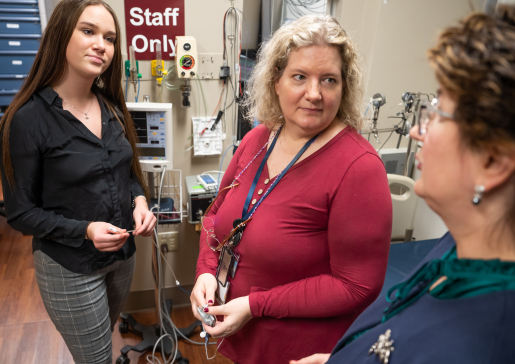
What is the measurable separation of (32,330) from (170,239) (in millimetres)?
973

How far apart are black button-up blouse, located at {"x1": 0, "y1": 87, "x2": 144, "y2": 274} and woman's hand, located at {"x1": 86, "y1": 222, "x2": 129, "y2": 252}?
32mm

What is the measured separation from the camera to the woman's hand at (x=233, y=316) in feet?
3.31

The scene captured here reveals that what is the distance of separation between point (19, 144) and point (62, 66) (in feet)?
0.98

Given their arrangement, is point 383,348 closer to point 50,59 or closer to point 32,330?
point 50,59

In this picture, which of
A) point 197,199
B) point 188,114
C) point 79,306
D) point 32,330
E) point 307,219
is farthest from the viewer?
point 32,330

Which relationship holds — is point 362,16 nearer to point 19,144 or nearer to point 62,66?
point 62,66

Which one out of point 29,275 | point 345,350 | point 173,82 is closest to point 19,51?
point 29,275

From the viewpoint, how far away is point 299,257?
0.98 meters

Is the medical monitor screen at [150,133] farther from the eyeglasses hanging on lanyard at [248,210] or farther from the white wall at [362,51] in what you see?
the eyeglasses hanging on lanyard at [248,210]

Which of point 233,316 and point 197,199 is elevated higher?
point 233,316

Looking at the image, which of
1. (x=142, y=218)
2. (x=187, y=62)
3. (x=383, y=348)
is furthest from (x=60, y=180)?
(x=383, y=348)

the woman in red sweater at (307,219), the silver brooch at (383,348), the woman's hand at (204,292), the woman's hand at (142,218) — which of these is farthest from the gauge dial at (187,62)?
the silver brooch at (383,348)

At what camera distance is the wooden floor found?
79.2 inches

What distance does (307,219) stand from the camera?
971 mm
